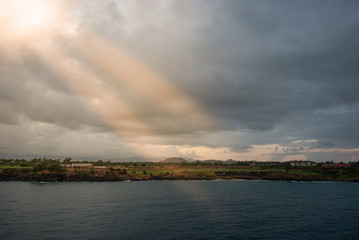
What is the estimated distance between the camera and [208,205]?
91188mm

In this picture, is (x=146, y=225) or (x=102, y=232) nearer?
(x=102, y=232)

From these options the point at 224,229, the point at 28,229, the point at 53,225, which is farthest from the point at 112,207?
the point at 224,229

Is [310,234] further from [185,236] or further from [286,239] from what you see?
[185,236]

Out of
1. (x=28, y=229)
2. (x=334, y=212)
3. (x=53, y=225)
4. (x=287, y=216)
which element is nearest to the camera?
(x=28, y=229)

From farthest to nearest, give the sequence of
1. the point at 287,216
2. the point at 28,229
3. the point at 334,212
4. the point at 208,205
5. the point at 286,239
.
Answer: the point at 208,205 < the point at 334,212 < the point at 287,216 < the point at 28,229 < the point at 286,239

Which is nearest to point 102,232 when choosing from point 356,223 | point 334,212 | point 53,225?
point 53,225

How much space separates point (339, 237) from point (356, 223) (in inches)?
832

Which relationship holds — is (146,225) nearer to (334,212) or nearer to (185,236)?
(185,236)

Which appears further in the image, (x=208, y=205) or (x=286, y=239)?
(x=208, y=205)

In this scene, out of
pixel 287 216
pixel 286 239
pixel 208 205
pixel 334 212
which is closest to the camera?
pixel 286 239

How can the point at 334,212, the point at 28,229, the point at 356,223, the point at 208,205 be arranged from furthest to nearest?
the point at 208,205
the point at 334,212
the point at 356,223
the point at 28,229

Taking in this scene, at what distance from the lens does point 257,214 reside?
7556cm

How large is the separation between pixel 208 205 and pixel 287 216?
30.2 metres

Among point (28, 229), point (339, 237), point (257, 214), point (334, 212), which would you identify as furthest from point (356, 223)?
point (28, 229)
